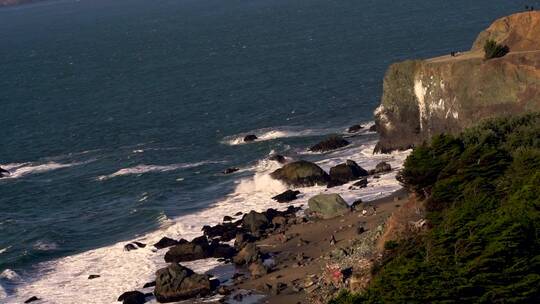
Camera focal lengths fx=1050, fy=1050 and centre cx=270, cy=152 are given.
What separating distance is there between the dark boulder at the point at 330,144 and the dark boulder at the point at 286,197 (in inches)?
523

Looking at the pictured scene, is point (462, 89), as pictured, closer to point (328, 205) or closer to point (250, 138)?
point (328, 205)

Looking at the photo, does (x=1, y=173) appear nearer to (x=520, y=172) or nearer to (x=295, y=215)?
(x=295, y=215)

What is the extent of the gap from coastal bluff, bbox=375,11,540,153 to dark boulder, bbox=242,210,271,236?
665 inches

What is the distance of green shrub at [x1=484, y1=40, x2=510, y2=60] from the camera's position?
8162 centimetres

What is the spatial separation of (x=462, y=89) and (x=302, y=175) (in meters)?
14.3

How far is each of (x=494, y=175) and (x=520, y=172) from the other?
1.73 m

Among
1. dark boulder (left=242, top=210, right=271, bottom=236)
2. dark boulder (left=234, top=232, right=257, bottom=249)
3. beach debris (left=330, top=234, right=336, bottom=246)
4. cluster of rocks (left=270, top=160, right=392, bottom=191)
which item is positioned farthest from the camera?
cluster of rocks (left=270, top=160, right=392, bottom=191)

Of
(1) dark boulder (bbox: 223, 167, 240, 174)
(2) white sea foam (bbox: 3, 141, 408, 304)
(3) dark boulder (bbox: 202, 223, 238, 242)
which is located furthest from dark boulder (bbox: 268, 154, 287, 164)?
(3) dark boulder (bbox: 202, 223, 238, 242)

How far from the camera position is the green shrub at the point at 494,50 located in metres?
81.6

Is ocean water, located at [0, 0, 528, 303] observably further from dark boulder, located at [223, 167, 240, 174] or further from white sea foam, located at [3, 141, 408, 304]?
dark boulder, located at [223, 167, 240, 174]

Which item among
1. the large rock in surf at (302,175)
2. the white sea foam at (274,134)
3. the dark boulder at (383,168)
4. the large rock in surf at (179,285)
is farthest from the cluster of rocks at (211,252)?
the white sea foam at (274,134)

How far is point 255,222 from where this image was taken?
73500 mm

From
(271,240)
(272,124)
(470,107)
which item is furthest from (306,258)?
(272,124)

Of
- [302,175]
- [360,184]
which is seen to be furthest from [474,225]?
[302,175]
